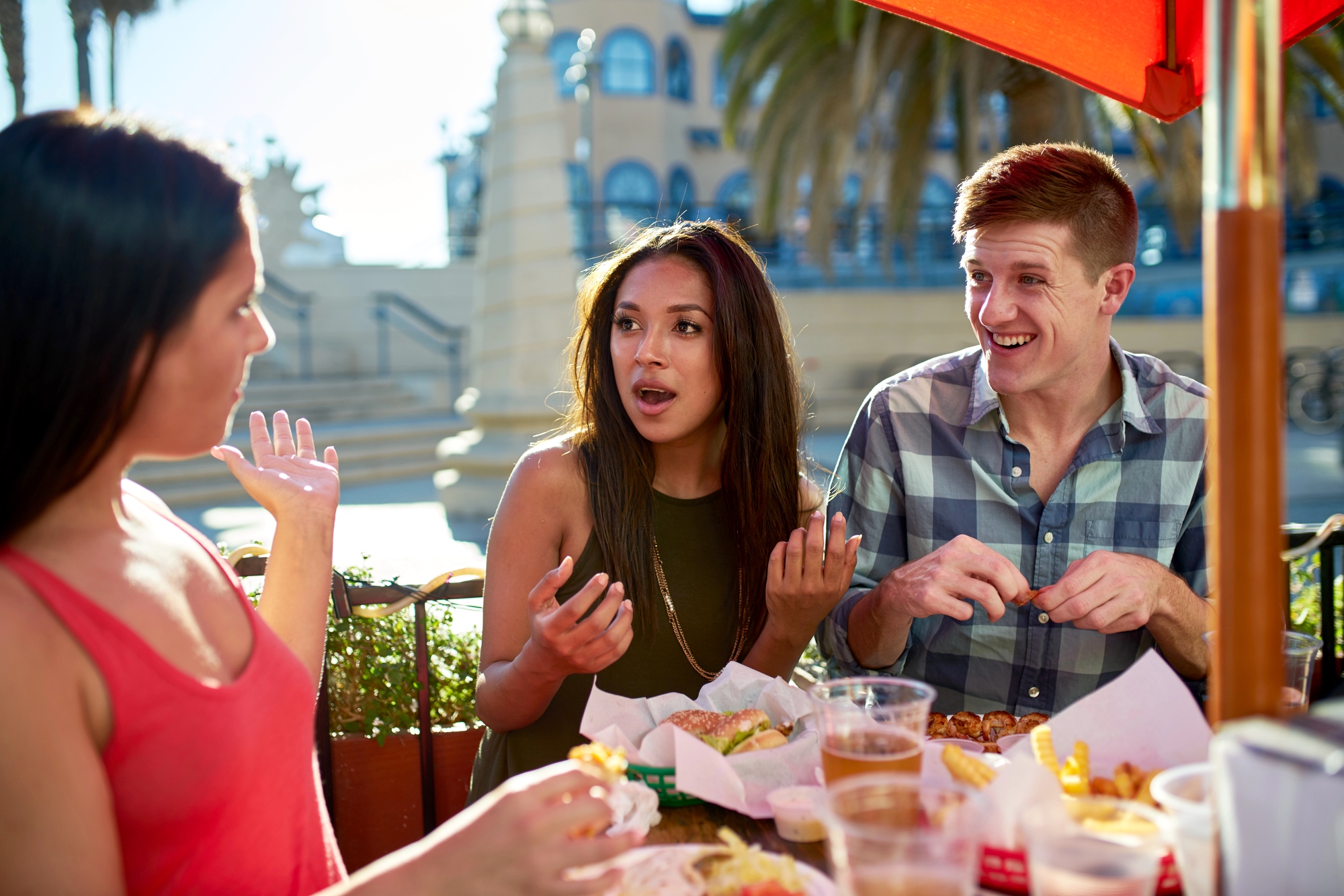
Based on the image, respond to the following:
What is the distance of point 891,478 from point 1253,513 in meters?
1.90

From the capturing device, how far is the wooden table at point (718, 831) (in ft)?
4.55

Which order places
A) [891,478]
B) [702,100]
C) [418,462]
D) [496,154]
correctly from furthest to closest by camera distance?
[702,100], [418,462], [496,154], [891,478]

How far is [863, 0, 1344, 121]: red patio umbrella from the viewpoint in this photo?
224cm

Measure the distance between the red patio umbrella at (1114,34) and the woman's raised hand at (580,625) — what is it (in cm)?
142

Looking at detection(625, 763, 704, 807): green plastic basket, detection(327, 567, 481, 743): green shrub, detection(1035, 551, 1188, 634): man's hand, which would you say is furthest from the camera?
detection(327, 567, 481, 743): green shrub

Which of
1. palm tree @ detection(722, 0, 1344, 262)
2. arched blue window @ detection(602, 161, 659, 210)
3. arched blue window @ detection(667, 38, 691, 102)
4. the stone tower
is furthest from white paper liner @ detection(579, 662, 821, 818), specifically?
arched blue window @ detection(667, 38, 691, 102)

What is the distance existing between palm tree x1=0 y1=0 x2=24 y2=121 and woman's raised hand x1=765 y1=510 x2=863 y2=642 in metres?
4.72

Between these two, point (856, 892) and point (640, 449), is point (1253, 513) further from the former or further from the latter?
point (640, 449)

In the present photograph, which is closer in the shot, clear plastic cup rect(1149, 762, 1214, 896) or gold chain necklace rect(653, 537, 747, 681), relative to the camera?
clear plastic cup rect(1149, 762, 1214, 896)

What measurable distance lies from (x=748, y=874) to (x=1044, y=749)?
466 millimetres

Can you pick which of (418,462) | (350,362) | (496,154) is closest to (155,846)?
(496,154)

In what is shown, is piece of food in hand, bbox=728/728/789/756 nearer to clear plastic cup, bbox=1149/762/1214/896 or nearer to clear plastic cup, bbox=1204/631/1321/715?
clear plastic cup, bbox=1149/762/1214/896

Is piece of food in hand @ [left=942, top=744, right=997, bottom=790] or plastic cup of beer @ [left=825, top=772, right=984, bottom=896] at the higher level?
plastic cup of beer @ [left=825, top=772, right=984, bottom=896]

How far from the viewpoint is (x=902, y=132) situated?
40.0 feet
